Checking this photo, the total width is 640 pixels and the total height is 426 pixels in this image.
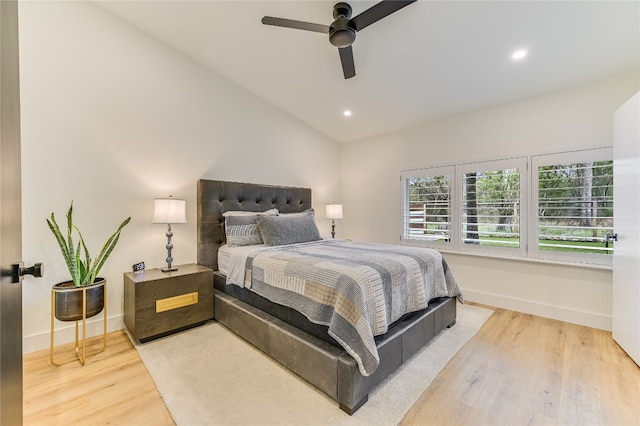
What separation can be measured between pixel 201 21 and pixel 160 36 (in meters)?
0.62

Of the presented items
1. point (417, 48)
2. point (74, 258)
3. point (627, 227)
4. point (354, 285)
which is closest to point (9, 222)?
point (354, 285)

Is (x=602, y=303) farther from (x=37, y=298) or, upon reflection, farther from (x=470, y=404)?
(x=37, y=298)

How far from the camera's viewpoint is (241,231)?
3078 millimetres

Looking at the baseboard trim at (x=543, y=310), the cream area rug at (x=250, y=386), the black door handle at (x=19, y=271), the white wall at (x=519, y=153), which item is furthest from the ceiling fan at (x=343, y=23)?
the baseboard trim at (x=543, y=310)

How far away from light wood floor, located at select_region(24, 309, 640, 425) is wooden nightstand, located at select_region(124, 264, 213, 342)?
9.4 inches

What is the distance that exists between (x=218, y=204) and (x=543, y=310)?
3.91 meters

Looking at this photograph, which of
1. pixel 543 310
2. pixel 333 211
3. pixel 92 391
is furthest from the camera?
pixel 333 211

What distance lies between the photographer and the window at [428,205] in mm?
3734

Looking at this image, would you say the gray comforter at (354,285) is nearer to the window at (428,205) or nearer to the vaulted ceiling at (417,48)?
the window at (428,205)

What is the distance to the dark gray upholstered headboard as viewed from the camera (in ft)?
10.4

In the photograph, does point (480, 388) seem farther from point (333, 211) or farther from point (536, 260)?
point (333, 211)

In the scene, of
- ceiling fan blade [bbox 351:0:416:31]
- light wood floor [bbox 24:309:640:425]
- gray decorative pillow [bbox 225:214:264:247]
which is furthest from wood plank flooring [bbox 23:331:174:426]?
ceiling fan blade [bbox 351:0:416:31]

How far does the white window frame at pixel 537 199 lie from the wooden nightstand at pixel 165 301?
360 centimetres

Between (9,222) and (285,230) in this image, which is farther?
(285,230)
